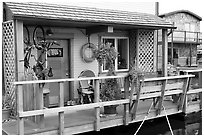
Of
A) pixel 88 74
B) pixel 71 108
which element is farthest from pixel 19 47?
pixel 88 74

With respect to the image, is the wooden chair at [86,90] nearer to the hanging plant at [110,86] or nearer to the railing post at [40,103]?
the hanging plant at [110,86]

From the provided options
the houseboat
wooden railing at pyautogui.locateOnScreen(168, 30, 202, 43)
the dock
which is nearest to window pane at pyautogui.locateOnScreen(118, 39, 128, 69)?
the dock

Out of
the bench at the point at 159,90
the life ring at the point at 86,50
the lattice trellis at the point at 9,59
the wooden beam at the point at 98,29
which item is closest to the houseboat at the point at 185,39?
the life ring at the point at 86,50

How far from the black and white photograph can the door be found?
0.03 meters

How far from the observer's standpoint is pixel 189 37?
2206 centimetres

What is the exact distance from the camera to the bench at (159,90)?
5957mm

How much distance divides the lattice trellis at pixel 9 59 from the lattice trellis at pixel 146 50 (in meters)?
4.25

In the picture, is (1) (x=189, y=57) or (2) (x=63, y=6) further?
(1) (x=189, y=57)

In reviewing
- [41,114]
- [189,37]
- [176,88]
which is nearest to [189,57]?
[189,37]

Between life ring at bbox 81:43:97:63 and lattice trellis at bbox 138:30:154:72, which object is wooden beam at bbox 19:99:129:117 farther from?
lattice trellis at bbox 138:30:154:72

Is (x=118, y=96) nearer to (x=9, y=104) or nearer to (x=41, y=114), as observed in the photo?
(x=41, y=114)

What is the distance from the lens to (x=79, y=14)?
697 centimetres

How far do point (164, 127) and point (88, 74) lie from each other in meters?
2.62

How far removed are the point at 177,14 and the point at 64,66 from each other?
40.7ft
